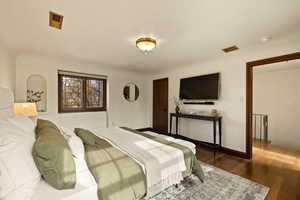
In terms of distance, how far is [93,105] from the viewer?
4426mm

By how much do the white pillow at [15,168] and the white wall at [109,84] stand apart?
291cm

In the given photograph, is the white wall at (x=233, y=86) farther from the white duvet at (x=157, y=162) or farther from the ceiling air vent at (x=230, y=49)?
the white duvet at (x=157, y=162)

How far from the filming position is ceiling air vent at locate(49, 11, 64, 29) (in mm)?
1740

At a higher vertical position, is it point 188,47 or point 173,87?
point 188,47

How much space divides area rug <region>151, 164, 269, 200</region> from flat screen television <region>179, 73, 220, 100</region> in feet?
6.27

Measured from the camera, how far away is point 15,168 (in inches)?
37.2

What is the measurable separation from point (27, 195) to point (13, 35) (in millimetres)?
2580

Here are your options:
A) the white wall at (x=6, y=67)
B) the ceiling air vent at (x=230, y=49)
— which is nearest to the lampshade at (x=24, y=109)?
the white wall at (x=6, y=67)

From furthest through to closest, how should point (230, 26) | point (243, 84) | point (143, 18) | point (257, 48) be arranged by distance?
point (243, 84)
point (257, 48)
point (230, 26)
point (143, 18)

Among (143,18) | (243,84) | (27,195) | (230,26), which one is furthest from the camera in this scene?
(243,84)

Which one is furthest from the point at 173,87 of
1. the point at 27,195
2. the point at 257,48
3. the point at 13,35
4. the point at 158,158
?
the point at 27,195

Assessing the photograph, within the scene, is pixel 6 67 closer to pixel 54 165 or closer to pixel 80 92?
pixel 80 92

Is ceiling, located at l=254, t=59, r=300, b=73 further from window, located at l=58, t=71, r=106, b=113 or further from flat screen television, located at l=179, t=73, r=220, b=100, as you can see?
window, located at l=58, t=71, r=106, b=113

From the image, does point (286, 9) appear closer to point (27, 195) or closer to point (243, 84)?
point (243, 84)
